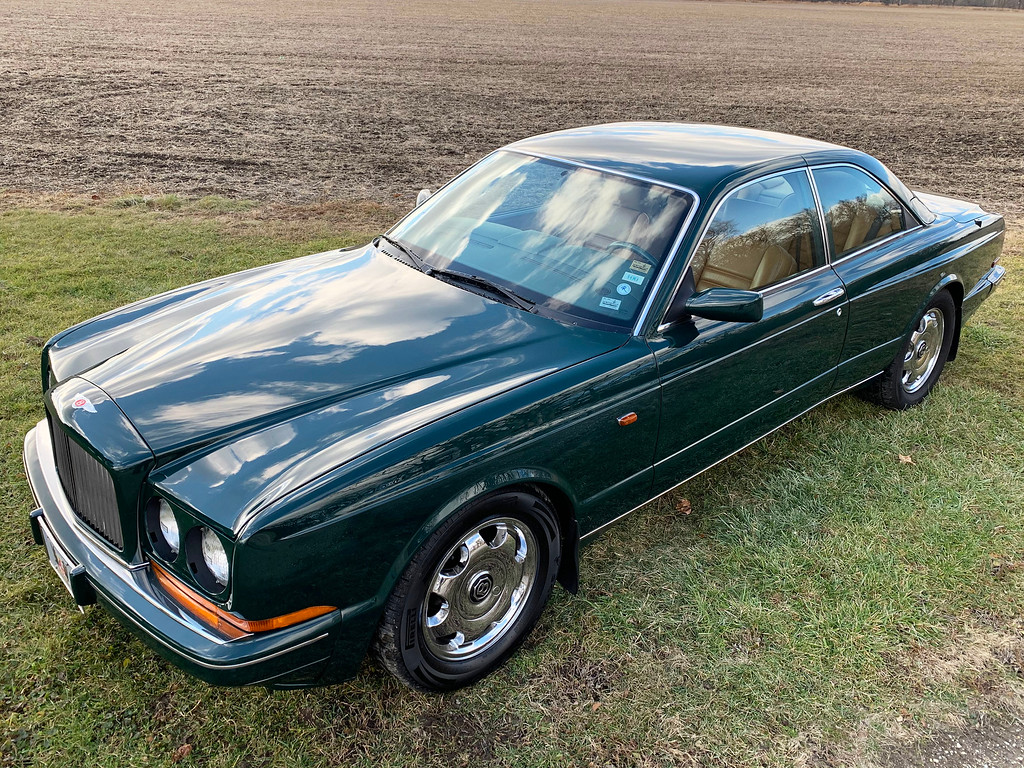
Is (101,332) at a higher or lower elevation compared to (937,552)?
higher

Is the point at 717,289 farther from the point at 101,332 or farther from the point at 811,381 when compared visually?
the point at 101,332

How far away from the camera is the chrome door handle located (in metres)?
3.66

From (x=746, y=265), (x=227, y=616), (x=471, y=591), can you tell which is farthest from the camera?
(x=746, y=265)

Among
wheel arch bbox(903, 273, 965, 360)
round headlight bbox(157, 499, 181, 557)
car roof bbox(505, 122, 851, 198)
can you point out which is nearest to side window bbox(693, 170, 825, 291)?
car roof bbox(505, 122, 851, 198)

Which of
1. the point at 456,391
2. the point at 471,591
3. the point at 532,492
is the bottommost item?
the point at 471,591

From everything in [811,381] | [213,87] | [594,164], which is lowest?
[213,87]

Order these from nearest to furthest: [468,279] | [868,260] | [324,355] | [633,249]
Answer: [324,355] < [633,249] < [468,279] < [868,260]

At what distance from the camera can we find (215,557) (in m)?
2.23

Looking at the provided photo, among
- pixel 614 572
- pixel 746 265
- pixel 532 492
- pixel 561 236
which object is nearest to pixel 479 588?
pixel 532 492

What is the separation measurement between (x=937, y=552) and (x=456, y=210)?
267 cm

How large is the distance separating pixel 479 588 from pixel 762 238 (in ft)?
6.49

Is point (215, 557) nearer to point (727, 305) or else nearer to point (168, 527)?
point (168, 527)

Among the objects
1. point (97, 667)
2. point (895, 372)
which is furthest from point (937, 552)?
point (97, 667)

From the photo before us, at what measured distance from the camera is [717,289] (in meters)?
3.05
